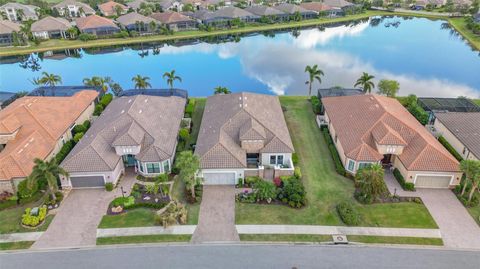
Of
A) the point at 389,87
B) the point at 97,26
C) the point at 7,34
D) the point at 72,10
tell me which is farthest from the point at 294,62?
the point at 72,10

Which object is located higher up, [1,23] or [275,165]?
[1,23]

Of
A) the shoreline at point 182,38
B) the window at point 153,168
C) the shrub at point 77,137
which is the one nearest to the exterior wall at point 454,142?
the window at point 153,168

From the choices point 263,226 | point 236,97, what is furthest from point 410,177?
point 236,97

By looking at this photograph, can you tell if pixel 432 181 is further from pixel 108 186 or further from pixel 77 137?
pixel 77 137

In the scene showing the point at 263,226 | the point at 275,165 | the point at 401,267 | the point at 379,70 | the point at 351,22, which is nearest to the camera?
the point at 401,267

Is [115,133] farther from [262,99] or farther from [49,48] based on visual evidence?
[49,48]

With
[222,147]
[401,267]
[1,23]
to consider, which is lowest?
[401,267]

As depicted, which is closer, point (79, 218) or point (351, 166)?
point (79, 218)

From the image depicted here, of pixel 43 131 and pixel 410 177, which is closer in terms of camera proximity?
pixel 410 177
